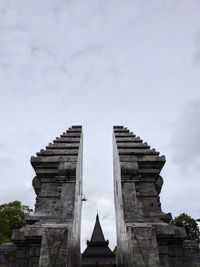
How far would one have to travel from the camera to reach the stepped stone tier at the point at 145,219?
8.14m

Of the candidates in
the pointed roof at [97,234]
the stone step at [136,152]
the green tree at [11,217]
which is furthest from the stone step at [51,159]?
the pointed roof at [97,234]

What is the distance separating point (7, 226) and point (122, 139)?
65.3 feet

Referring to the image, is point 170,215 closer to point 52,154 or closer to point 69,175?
point 69,175

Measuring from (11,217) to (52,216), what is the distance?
22027mm

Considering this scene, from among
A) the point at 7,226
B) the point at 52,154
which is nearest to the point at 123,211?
the point at 52,154

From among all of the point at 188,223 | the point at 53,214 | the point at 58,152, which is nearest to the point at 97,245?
the point at 188,223

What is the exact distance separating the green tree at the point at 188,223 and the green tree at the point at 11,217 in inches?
582

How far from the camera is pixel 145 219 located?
9.59 m

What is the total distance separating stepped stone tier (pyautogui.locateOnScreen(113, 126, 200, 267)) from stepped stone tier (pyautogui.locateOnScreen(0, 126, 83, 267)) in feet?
5.26

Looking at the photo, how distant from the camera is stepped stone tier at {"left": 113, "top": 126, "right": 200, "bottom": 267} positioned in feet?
26.7

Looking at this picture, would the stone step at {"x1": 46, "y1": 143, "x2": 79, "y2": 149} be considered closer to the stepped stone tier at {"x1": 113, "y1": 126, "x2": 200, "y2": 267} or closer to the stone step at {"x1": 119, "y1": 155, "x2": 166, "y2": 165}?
the stepped stone tier at {"x1": 113, "y1": 126, "x2": 200, "y2": 267}

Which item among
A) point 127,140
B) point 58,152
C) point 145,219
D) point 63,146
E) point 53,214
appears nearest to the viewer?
point 145,219

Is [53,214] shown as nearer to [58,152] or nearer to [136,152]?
[58,152]

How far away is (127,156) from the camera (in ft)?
36.7
